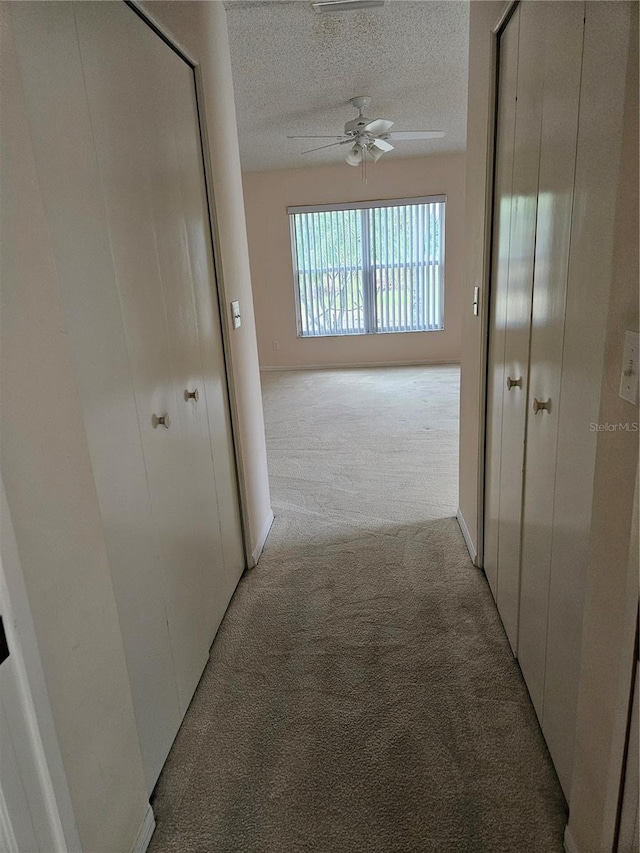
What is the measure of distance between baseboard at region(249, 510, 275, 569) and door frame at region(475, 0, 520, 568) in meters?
1.05

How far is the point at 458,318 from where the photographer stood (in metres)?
6.98

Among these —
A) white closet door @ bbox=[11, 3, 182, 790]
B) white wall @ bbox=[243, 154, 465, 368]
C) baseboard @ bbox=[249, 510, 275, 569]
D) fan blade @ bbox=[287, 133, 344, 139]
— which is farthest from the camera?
white wall @ bbox=[243, 154, 465, 368]

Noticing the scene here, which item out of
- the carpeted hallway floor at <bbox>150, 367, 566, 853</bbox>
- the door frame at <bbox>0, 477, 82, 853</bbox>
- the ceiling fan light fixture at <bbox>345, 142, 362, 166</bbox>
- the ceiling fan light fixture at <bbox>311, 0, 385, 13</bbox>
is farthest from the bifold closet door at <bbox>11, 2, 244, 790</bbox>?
the ceiling fan light fixture at <bbox>345, 142, 362, 166</bbox>

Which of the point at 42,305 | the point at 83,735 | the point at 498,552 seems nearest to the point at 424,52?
the point at 498,552

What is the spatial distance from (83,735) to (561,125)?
5.62ft

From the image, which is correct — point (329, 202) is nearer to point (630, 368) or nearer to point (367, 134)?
point (367, 134)

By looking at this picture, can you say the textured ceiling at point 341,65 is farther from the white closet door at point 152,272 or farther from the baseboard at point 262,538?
the baseboard at point 262,538

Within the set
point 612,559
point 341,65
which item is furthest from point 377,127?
point 612,559

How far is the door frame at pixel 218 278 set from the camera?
1824 millimetres

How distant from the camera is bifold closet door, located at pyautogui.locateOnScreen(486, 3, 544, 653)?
1.53m

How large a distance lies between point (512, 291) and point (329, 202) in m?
5.48

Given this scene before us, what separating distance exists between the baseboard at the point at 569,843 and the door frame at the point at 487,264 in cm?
122

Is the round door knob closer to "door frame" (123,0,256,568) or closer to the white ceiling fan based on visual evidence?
"door frame" (123,0,256,568)

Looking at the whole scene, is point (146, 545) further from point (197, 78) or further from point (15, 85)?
point (197, 78)
